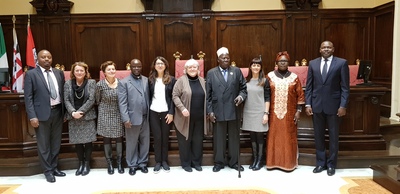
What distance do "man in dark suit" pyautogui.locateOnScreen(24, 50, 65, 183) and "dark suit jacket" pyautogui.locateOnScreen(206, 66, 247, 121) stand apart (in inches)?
69.0

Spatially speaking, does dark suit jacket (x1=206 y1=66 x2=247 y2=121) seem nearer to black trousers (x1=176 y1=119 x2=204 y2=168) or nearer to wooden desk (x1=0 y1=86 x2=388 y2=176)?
black trousers (x1=176 y1=119 x2=204 y2=168)

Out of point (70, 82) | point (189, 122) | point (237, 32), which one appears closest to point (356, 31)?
point (237, 32)

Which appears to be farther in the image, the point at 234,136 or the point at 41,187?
the point at 234,136

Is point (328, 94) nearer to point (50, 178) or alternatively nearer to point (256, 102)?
point (256, 102)

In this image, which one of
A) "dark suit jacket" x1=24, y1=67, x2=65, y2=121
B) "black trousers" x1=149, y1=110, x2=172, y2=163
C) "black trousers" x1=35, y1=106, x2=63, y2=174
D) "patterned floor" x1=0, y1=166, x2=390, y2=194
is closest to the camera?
"patterned floor" x1=0, y1=166, x2=390, y2=194

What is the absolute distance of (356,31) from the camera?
21.4 ft

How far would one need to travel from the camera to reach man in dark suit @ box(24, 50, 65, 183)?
3541 mm

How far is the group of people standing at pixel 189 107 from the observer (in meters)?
3.65

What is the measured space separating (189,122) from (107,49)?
3.39m

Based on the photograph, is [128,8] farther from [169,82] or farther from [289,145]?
[289,145]

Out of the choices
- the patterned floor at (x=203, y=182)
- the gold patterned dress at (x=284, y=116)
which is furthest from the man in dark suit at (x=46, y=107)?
the gold patterned dress at (x=284, y=116)

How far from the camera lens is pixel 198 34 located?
6445 millimetres

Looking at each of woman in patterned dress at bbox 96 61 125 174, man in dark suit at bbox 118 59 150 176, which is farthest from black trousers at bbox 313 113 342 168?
woman in patterned dress at bbox 96 61 125 174

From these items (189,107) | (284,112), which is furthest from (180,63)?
(284,112)
